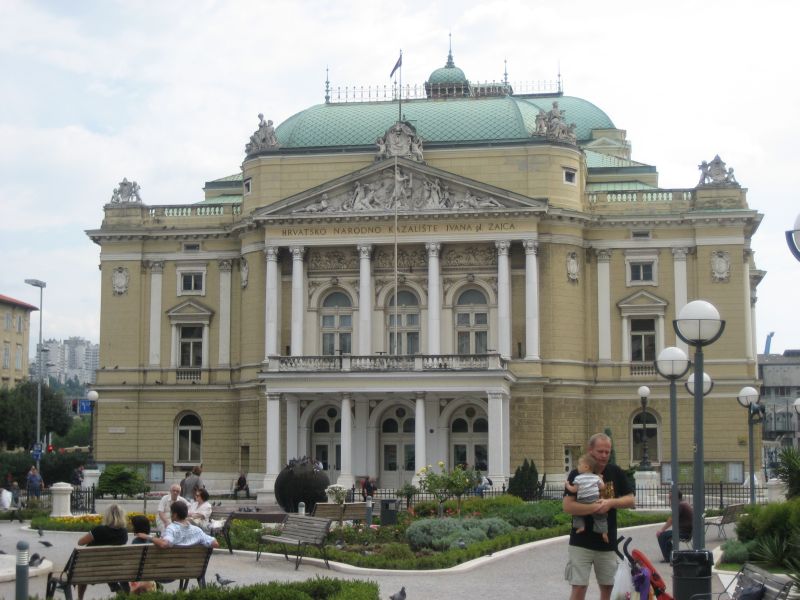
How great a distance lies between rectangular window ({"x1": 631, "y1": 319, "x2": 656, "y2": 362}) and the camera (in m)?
63.1

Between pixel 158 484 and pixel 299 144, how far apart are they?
18413 millimetres

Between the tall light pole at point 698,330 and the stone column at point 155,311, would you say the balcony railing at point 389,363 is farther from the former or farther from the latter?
the tall light pole at point 698,330

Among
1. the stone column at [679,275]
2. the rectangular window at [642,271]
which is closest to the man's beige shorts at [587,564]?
the stone column at [679,275]

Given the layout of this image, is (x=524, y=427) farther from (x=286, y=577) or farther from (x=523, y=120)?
(x=286, y=577)

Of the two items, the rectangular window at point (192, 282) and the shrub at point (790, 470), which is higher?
the rectangular window at point (192, 282)

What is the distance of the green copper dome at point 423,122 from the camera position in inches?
2511

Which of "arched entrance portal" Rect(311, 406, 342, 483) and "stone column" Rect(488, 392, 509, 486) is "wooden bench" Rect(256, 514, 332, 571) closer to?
"stone column" Rect(488, 392, 509, 486)

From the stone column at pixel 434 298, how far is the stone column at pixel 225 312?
1107 cm

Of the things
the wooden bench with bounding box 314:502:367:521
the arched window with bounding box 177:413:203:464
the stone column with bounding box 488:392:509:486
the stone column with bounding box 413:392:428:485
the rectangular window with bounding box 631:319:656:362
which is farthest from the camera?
the arched window with bounding box 177:413:203:464

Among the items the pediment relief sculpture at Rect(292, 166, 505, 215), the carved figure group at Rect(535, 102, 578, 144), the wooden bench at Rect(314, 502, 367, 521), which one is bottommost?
the wooden bench at Rect(314, 502, 367, 521)

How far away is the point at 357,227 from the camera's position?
202ft

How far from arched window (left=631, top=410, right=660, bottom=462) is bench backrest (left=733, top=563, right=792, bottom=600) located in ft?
152

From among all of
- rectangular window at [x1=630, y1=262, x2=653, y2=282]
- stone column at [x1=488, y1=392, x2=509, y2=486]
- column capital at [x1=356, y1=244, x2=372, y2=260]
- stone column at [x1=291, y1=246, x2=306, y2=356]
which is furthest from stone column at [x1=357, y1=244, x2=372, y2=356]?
rectangular window at [x1=630, y1=262, x2=653, y2=282]

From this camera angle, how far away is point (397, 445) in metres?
62.0
